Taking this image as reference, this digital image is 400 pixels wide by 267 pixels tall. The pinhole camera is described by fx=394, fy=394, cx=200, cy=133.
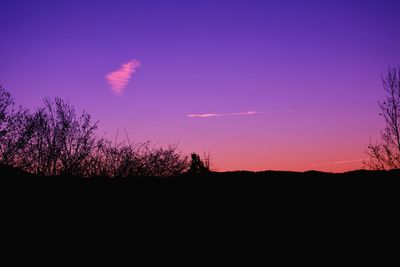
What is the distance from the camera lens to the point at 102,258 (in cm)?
313

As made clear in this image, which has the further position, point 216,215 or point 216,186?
point 216,186

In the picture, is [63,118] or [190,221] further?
[63,118]

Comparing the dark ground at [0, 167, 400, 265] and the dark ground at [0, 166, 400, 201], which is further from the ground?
the dark ground at [0, 166, 400, 201]

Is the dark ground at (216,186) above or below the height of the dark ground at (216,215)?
above

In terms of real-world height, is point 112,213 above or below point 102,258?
above

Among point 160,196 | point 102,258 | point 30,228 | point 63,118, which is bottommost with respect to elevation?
point 102,258

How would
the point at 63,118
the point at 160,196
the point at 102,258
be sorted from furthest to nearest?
the point at 63,118, the point at 160,196, the point at 102,258

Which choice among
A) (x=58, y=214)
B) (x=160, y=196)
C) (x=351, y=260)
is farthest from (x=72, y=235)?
(x=351, y=260)

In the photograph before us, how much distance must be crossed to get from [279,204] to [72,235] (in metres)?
1.71

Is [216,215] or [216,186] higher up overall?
[216,186]

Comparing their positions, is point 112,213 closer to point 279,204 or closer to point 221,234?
point 221,234

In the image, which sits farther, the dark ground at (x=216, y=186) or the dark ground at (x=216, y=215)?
the dark ground at (x=216, y=186)

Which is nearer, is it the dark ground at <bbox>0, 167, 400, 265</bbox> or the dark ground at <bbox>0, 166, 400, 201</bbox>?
the dark ground at <bbox>0, 167, 400, 265</bbox>

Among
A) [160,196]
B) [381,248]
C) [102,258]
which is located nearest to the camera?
[381,248]
